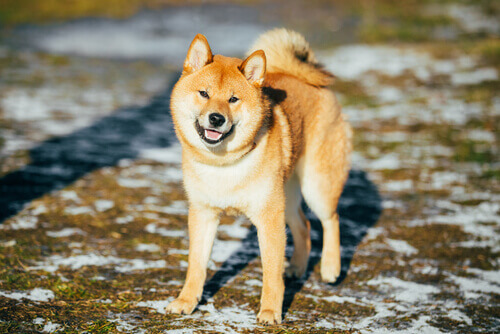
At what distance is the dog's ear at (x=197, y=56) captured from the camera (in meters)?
3.30

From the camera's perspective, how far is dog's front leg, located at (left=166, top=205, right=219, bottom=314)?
3498 millimetres

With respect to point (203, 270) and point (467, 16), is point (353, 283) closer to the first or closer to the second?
point (203, 270)

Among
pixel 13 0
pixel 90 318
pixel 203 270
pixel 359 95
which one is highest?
pixel 13 0

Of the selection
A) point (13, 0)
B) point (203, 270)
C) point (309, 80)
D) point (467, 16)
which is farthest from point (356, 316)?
point (13, 0)

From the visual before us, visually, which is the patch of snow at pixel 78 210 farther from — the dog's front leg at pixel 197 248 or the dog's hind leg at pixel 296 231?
the dog's hind leg at pixel 296 231

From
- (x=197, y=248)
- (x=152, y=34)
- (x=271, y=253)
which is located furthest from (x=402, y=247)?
(x=152, y=34)

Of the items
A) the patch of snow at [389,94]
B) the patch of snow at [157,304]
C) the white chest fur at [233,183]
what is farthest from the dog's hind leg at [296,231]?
the patch of snow at [389,94]

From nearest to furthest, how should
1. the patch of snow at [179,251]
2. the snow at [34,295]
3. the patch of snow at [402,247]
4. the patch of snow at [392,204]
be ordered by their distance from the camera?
the snow at [34,295]
the patch of snow at [179,251]
the patch of snow at [402,247]
the patch of snow at [392,204]

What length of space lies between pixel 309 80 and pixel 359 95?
6450 mm

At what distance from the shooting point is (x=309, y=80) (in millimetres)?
4320

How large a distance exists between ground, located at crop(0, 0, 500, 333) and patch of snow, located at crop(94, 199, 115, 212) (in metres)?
0.03

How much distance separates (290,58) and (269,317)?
7.29 feet

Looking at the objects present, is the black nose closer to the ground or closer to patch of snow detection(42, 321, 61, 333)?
the ground

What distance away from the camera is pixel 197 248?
3564 millimetres
